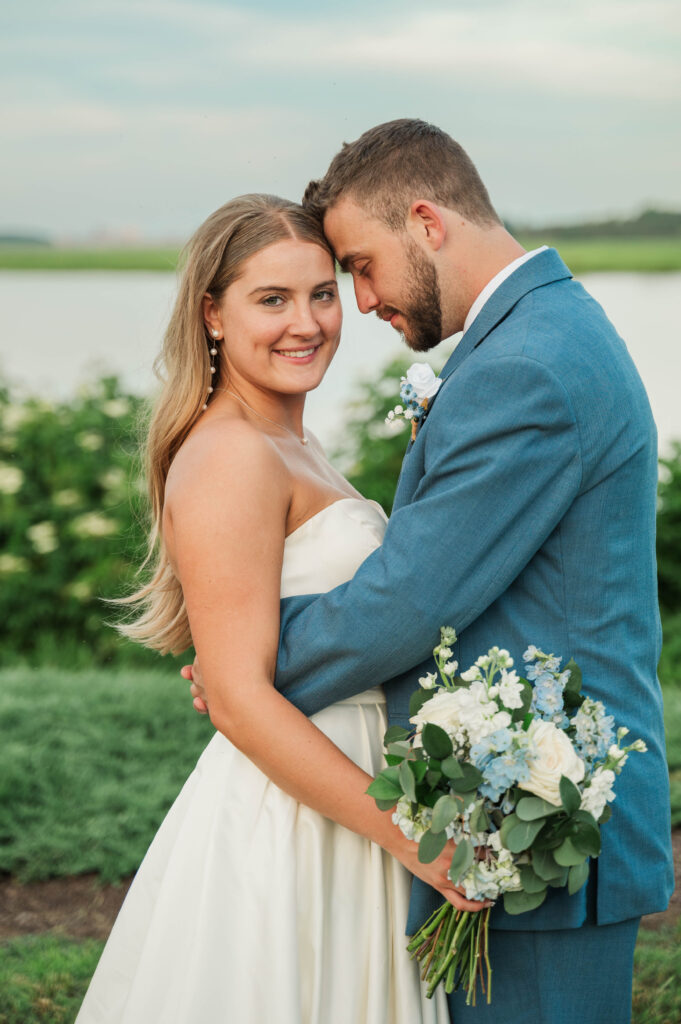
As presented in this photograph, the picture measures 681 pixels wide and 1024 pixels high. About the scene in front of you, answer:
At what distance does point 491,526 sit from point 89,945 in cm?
269

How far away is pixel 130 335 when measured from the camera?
314 inches

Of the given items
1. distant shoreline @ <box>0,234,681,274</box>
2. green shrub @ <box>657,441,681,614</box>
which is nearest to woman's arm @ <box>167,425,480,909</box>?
green shrub @ <box>657,441,681,614</box>

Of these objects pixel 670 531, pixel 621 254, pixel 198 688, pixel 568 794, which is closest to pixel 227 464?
pixel 198 688

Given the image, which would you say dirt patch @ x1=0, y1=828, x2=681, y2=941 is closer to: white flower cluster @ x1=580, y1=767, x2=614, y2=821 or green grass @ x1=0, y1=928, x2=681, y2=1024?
green grass @ x1=0, y1=928, x2=681, y2=1024

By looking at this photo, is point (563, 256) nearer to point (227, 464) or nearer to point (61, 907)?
point (61, 907)

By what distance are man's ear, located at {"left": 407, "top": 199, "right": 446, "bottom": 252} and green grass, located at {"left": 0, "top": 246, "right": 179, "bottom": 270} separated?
5.55m

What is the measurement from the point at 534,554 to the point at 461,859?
676 millimetres

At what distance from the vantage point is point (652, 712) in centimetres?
238

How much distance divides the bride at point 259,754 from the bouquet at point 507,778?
0.18 meters

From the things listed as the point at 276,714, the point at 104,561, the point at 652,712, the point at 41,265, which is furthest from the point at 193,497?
the point at 41,265

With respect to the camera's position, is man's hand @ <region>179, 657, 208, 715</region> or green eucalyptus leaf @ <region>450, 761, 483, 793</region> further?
man's hand @ <region>179, 657, 208, 715</region>

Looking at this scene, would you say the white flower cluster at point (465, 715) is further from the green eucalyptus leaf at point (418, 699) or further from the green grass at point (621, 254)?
the green grass at point (621, 254)

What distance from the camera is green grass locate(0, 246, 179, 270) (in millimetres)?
8269

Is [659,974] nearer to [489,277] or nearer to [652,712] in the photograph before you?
[652,712]
